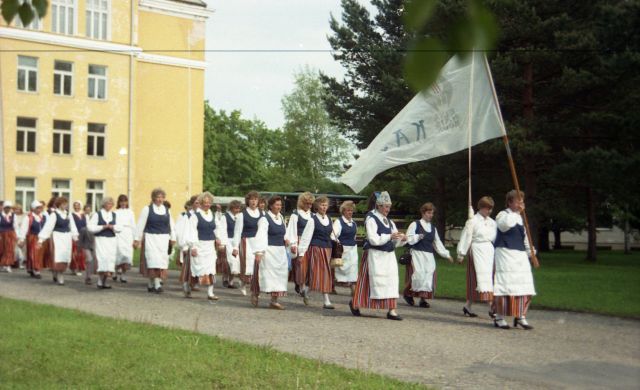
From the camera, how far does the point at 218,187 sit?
78.0 m

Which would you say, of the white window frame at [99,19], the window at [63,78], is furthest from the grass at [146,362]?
the white window frame at [99,19]

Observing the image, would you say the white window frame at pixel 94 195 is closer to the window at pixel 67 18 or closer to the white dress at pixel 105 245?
the window at pixel 67 18

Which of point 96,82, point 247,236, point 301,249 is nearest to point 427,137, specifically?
point 301,249

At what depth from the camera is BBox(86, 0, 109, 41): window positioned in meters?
45.8

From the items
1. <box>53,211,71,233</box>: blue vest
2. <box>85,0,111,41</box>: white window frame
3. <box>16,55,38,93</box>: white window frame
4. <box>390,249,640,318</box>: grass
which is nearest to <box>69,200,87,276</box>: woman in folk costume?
<box>53,211,71,233</box>: blue vest

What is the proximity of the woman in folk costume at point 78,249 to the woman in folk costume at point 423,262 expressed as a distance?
26.1 ft

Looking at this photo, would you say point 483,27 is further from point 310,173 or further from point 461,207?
point 310,173

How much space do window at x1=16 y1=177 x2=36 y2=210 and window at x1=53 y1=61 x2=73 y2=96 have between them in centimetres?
476

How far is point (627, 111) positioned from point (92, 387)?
2367cm

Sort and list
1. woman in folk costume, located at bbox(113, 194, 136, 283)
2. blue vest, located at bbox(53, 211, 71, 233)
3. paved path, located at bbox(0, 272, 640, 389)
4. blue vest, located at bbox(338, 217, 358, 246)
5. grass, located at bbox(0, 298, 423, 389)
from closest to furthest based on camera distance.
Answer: grass, located at bbox(0, 298, 423, 389), paved path, located at bbox(0, 272, 640, 389), blue vest, located at bbox(338, 217, 358, 246), woman in folk costume, located at bbox(113, 194, 136, 283), blue vest, located at bbox(53, 211, 71, 233)

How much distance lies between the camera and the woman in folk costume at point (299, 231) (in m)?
15.2

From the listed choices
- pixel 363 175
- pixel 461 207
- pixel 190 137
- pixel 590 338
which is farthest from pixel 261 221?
pixel 190 137

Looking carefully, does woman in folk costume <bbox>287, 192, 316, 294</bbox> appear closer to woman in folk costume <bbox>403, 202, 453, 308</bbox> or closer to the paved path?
the paved path

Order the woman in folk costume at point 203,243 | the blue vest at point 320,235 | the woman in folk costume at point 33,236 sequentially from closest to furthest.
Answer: the blue vest at point 320,235, the woman in folk costume at point 203,243, the woman in folk costume at point 33,236
